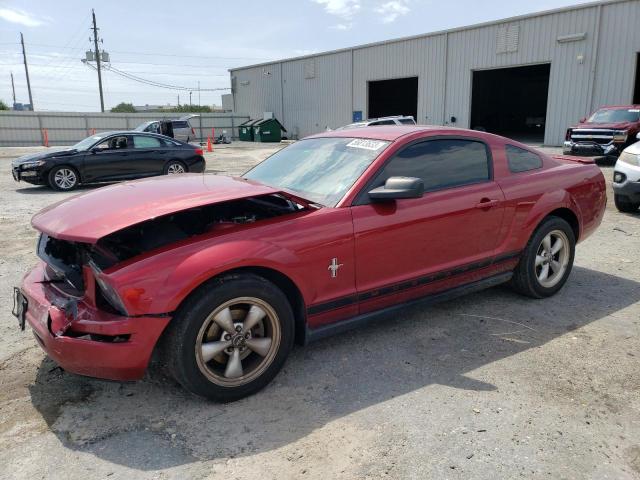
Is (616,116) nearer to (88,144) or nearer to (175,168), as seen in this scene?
(175,168)

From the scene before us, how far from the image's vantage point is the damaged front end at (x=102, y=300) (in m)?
2.62

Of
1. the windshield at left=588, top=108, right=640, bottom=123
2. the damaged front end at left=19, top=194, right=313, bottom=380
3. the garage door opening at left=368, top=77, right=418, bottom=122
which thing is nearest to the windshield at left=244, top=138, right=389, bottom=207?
the damaged front end at left=19, top=194, right=313, bottom=380

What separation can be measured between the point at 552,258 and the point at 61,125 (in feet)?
123

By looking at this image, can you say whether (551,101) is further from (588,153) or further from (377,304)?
(377,304)

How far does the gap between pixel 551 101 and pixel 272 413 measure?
938 inches

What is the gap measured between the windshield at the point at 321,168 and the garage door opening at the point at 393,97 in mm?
29821

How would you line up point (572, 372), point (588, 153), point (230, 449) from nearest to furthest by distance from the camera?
point (230, 449) → point (572, 372) → point (588, 153)

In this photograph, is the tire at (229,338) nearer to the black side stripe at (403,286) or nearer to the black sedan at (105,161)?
the black side stripe at (403,286)

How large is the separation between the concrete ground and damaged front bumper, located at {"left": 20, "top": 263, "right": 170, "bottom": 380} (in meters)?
0.33

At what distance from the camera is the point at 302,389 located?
10.1 ft

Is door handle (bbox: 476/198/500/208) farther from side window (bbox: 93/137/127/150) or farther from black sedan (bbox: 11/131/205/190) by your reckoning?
side window (bbox: 93/137/127/150)

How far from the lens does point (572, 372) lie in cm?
328

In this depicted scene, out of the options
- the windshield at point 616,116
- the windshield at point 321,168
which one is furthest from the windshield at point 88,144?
the windshield at point 616,116

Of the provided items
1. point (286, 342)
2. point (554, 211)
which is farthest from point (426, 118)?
point (286, 342)
